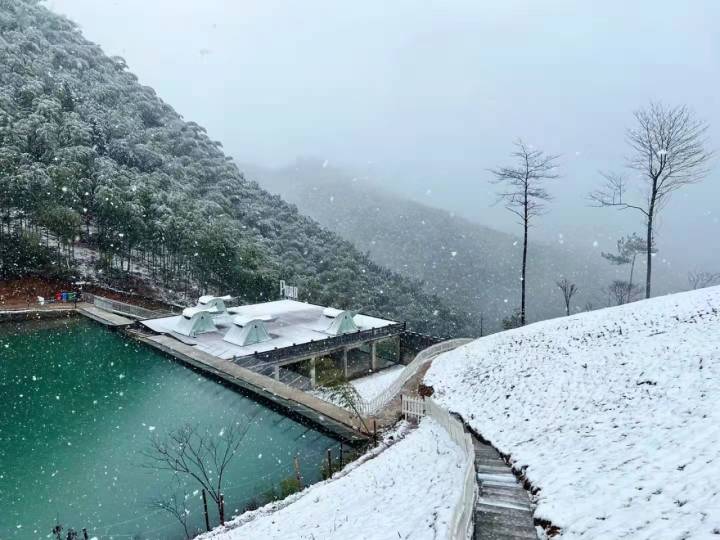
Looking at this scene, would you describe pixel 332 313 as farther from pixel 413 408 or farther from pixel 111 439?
pixel 111 439

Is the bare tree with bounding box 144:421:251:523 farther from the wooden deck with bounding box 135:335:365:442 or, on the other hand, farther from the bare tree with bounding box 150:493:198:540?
the wooden deck with bounding box 135:335:365:442

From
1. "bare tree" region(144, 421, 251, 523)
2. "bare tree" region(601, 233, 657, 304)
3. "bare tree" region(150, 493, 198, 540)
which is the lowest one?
"bare tree" region(150, 493, 198, 540)

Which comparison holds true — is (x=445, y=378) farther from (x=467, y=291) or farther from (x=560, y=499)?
(x=467, y=291)

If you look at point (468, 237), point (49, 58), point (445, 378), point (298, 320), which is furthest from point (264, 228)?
point (468, 237)

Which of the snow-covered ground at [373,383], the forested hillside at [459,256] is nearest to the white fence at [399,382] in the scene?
the snow-covered ground at [373,383]

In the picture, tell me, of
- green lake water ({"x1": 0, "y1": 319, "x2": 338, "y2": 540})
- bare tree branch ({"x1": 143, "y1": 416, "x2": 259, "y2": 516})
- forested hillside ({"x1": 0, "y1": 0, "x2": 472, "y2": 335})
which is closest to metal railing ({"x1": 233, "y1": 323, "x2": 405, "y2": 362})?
green lake water ({"x1": 0, "y1": 319, "x2": 338, "y2": 540})

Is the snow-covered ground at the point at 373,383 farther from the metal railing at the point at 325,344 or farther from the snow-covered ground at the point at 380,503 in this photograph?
the snow-covered ground at the point at 380,503

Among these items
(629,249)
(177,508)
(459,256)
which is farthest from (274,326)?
(459,256)
